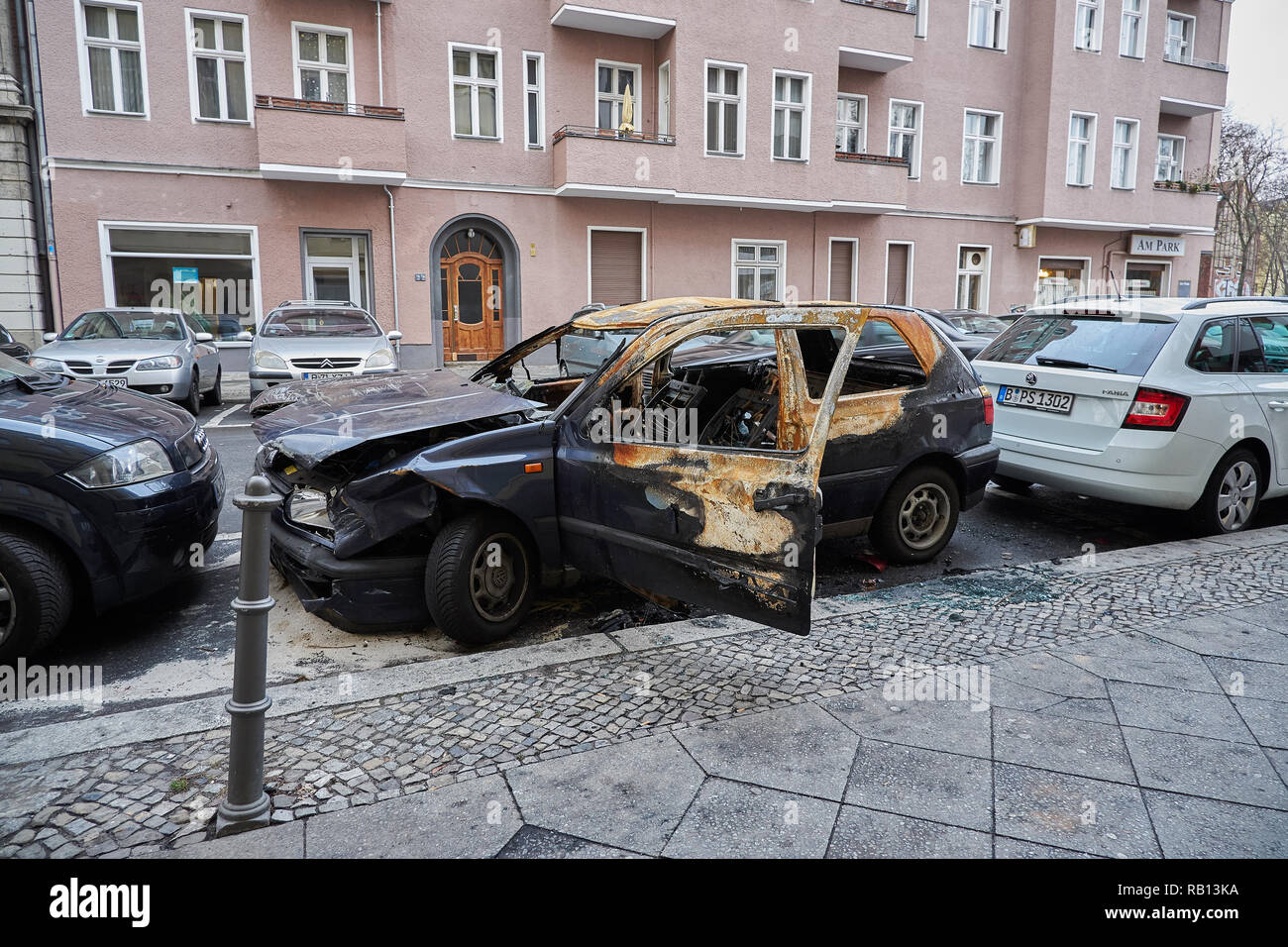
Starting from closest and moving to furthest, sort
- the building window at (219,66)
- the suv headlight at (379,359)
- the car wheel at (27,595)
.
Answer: the car wheel at (27,595)
the suv headlight at (379,359)
the building window at (219,66)

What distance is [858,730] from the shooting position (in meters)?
3.53

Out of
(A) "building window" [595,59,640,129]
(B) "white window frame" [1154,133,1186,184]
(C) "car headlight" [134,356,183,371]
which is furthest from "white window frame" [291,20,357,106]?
(B) "white window frame" [1154,133,1186,184]

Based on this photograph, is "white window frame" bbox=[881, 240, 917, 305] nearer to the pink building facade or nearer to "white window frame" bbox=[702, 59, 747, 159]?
the pink building facade

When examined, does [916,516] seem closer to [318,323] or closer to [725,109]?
[318,323]

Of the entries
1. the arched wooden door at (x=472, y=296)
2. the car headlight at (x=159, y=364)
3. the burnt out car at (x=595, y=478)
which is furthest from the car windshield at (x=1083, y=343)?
the arched wooden door at (x=472, y=296)

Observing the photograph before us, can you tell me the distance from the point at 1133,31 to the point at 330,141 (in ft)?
75.1

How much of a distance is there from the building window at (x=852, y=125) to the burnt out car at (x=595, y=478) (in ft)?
65.0

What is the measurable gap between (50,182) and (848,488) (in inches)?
685

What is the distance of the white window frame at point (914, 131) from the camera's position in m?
23.6

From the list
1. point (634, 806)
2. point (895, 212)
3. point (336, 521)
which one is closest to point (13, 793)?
point (336, 521)

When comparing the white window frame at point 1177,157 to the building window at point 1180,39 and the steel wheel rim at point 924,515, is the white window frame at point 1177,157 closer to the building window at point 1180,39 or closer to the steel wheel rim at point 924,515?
the building window at point 1180,39

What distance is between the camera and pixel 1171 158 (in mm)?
28328

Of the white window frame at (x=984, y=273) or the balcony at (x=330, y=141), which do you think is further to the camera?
the white window frame at (x=984, y=273)

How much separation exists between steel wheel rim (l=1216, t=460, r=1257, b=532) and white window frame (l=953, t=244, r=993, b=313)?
19544 mm
